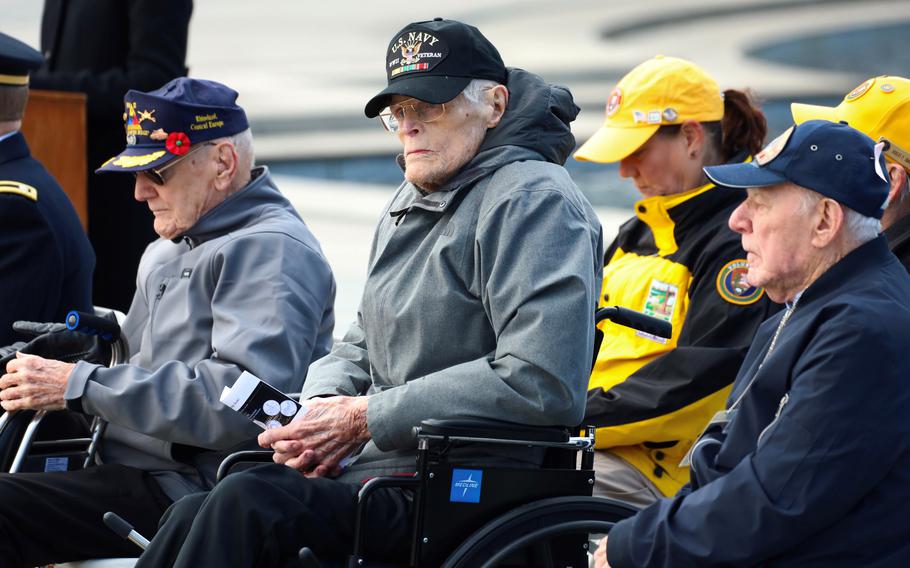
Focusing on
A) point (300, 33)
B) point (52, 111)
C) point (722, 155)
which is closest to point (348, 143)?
point (300, 33)

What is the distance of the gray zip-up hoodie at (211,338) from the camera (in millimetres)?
2752

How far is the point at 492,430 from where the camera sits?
7.49 ft

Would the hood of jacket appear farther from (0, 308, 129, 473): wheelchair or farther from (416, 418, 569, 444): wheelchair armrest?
(0, 308, 129, 473): wheelchair

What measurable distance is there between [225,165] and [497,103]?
79 cm

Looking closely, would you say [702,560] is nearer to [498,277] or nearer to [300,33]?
[498,277]

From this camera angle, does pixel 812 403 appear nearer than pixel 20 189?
Yes

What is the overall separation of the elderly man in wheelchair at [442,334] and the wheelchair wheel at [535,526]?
0.07 meters

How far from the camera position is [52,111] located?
467 centimetres

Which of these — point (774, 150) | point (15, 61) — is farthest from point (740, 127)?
point (15, 61)

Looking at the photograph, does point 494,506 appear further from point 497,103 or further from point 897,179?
point 897,179

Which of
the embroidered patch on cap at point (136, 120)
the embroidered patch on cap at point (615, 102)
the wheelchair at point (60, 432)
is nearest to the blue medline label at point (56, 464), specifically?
the wheelchair at point (60, 432)

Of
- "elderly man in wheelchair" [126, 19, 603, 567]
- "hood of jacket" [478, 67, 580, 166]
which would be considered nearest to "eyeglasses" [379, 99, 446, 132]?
"elderly man in wheelchair" [126, 19, 603, 567]

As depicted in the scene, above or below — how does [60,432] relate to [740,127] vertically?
below

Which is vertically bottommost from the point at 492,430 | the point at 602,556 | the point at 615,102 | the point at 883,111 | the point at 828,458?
the point at 602,556
